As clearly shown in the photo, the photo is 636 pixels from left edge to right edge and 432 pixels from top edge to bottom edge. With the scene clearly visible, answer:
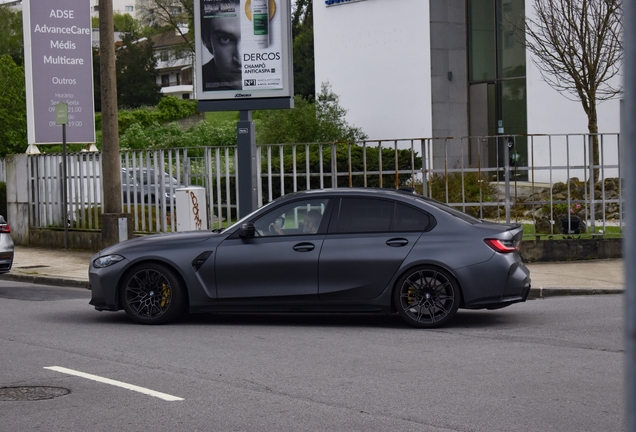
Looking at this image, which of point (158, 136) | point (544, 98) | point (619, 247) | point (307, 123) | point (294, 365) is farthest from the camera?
point (158, 136)

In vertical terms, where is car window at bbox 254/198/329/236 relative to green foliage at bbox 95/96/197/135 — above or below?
below

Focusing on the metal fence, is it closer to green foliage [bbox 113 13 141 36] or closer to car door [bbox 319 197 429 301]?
car door [bbox 319 197 429 301]

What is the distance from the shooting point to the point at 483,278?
29.7 feet

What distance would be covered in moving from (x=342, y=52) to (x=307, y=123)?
5.16 meters

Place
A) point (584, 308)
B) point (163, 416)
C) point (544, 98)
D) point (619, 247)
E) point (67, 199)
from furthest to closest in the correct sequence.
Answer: point (544, 98) < point (67, 199) < point (619, 247) < point (584, 308) < point (163, 416)

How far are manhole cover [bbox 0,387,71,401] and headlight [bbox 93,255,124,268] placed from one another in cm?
314

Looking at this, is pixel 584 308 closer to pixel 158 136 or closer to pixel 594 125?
pixel 594 125

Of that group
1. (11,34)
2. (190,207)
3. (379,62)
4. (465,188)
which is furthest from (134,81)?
(465,188)

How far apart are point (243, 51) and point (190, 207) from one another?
2.77m

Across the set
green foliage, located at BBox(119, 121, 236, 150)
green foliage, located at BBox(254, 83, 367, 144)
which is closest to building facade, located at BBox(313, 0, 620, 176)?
green foliage, located at BBox(254, 83, 367, 144)

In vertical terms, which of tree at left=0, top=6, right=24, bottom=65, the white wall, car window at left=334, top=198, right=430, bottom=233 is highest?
tree at left=0, top=6, right=24, bottom=65

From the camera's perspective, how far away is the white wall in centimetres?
3073

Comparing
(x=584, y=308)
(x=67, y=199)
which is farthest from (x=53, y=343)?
(x=67, y=199)

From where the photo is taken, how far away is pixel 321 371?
7168mm
